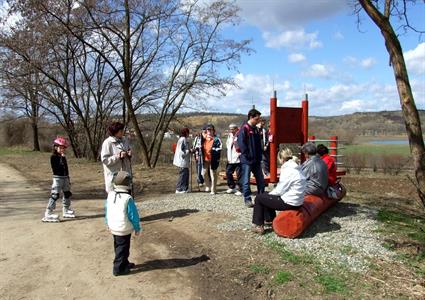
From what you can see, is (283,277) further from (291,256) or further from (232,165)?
(232,165)

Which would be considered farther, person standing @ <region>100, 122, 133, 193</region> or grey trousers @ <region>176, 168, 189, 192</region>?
grey trousers @ <region>176, 168, 189, 192</region>

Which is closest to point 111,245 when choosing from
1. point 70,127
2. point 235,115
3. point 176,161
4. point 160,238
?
point 160,238

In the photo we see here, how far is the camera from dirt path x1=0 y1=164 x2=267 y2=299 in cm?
552

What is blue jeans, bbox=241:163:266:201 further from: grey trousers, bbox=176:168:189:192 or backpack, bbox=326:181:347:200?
grey trousers, bbox=176:168:189:192

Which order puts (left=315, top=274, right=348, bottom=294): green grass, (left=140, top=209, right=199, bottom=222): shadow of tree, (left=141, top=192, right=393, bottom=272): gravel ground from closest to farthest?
(left=315, top=274, right=348, bottom=294): green grass, (left=141, top=192, right=393, bottom=272): gravel ground, (left=140, top=209, right=199, bottom=222): shadow of tree

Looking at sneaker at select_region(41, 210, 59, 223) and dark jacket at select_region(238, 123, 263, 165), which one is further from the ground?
dark jacket at select_region(238, 123, 263, 165)

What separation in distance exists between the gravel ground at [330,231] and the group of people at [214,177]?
1.68ft

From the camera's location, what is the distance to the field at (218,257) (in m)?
5.49

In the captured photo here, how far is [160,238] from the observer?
764 cm

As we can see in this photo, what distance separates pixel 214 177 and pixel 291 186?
451 cm

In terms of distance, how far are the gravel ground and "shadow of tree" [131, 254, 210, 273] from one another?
45.6 inches

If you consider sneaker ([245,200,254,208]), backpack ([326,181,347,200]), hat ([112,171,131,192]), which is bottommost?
sneaker ([245,200,254,208])

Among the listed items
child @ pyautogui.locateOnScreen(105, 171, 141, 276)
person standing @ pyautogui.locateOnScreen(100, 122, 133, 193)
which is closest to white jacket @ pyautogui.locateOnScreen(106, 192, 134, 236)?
child @ pyautogui.locateOnScreen(105, 171, 141, 276)

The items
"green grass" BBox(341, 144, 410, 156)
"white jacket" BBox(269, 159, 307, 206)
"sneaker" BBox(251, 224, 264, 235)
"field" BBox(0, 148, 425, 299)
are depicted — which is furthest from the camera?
"green grass" BBox(341, 144, 410, 156)
